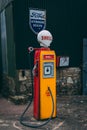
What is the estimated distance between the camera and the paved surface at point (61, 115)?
626 centimetres

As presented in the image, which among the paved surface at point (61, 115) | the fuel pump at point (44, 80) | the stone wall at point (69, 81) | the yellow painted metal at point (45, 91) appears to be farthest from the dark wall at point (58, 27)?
the yellow painted metal at point (45, 91)

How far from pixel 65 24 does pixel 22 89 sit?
9.27 feet

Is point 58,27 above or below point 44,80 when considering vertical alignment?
above

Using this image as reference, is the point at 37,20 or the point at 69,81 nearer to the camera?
→ the point at 37,20

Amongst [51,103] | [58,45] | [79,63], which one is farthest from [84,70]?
[51,103]

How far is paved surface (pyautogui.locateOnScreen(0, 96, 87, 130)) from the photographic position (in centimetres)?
626

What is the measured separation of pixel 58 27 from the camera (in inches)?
373

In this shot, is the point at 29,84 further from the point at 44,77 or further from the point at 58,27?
the point at 44,77

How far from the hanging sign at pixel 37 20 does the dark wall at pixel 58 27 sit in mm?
124

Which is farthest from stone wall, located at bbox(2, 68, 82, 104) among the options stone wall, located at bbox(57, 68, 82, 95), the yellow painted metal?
the yellow painted metal

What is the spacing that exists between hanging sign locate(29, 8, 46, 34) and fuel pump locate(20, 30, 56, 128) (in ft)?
8.15

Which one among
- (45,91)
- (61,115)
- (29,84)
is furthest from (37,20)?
(61,115)

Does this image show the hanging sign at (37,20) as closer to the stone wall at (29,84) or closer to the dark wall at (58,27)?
the dark wall at (58,27)

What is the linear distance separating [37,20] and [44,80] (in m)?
3.18
